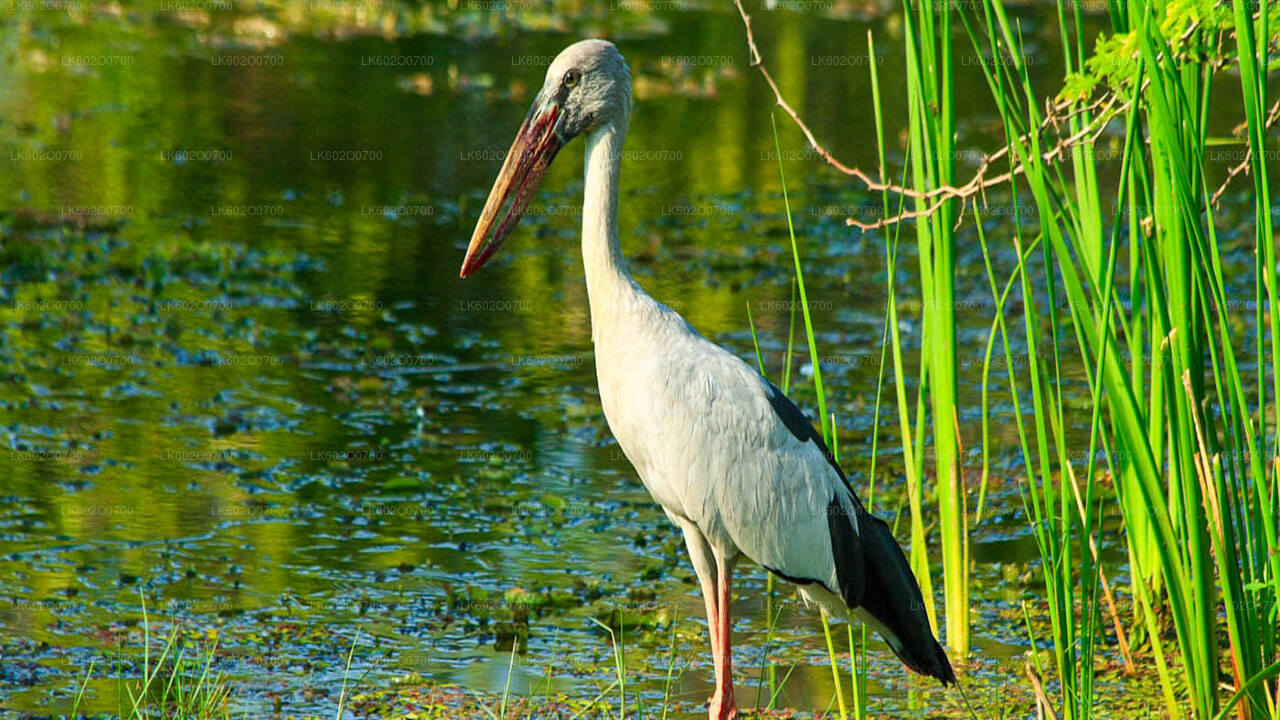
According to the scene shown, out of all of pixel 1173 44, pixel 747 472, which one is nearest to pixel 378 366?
pixel 747 472

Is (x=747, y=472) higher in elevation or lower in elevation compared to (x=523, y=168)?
lower

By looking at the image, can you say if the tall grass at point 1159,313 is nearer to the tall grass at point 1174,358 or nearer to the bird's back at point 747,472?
Result: the tall grass at point 1174,358

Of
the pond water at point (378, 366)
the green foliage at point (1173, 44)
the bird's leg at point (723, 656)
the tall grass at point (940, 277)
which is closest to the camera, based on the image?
the green foliage at point (1173, 44)

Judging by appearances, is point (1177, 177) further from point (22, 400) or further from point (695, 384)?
point (22, 400)

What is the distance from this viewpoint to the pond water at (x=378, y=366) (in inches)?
207

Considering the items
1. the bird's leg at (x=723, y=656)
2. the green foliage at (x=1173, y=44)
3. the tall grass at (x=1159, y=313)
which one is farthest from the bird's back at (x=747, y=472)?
the green foliage at (x=1173, y=44)

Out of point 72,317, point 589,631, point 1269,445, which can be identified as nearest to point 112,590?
point 589,631

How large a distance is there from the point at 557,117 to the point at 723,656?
4.97ft

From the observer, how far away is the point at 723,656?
14.3 feet

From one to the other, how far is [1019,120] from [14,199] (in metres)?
8.19

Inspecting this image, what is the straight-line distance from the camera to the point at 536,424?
24.2ft

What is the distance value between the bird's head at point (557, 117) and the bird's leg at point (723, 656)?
110cm

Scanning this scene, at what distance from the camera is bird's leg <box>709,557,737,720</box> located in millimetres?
4344

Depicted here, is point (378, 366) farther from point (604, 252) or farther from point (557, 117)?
point (604, 252)
